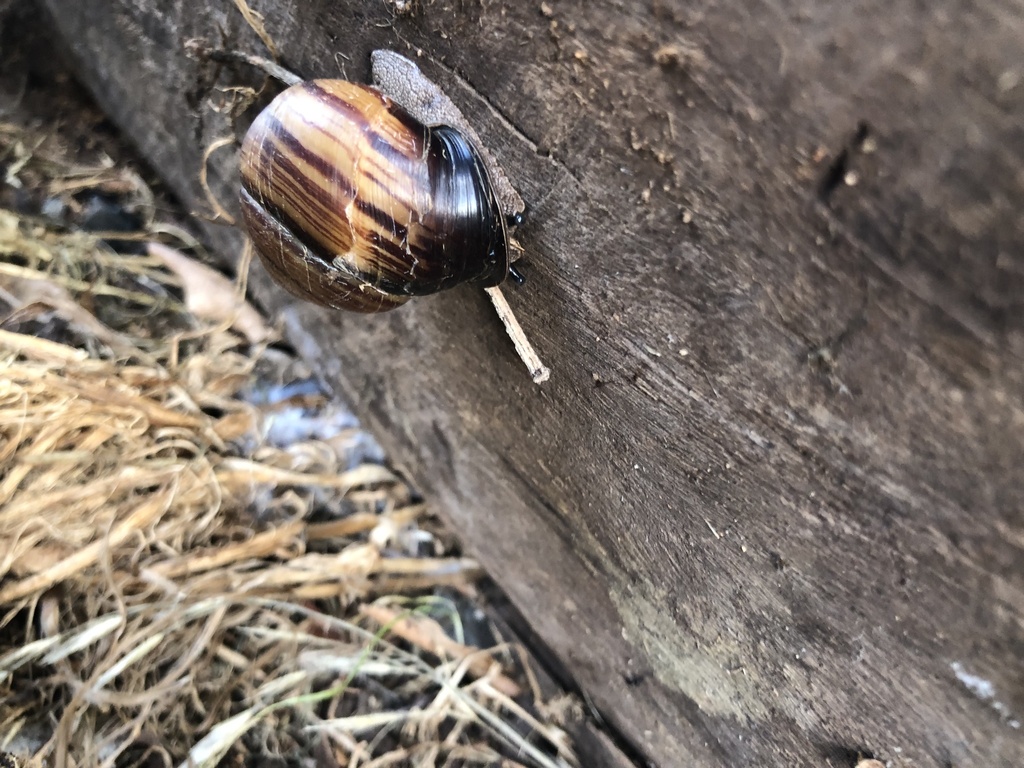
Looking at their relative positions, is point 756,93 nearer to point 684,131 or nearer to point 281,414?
point 684,131

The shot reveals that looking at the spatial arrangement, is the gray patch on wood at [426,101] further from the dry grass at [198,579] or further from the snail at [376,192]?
the dry grass at [198,579]

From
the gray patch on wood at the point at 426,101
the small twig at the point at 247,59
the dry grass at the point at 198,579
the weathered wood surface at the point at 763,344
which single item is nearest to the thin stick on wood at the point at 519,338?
the weathered wood surface at the point at 763,344

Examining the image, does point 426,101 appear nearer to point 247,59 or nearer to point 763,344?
point 247,59

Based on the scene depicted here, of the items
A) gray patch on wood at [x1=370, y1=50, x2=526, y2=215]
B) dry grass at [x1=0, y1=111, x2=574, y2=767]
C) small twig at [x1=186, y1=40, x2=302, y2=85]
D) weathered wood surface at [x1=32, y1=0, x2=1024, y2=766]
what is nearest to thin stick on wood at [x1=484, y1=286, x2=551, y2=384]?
weathered wood surface at [x1=32, y1=0, x2=1024, y2=766]

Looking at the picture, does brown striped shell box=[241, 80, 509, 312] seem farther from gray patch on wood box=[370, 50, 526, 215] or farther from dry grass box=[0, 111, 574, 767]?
dry grass box=[0, 111, 574, 767]

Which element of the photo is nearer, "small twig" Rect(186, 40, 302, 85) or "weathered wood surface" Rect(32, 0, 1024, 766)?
"weathered wood surface" Rect(32, 0, 1024, 766)

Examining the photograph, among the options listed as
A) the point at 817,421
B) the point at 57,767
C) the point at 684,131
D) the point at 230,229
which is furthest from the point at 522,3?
the point at 57,767
